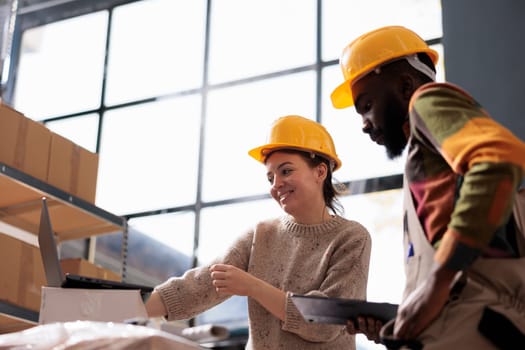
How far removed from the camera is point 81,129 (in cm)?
561

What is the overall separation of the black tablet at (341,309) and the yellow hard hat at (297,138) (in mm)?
1149

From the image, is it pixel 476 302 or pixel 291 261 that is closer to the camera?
pixel 476 302

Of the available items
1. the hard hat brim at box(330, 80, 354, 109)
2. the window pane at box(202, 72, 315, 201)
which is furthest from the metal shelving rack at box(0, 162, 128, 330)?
the hard hat brim at box(330, 80, 354, 109)

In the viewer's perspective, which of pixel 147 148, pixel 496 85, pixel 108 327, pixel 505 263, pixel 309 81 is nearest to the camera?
pixel 505 263

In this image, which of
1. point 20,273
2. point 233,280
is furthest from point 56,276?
point 20,273

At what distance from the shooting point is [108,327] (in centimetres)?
177

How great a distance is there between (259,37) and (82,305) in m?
3.31

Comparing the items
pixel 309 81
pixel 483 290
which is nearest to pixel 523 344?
pixel 483 290

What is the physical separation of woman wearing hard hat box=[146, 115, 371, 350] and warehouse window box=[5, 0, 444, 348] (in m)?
1.55

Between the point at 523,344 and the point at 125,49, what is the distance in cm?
453

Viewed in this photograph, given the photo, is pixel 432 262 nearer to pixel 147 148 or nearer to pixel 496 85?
pixel 496 85

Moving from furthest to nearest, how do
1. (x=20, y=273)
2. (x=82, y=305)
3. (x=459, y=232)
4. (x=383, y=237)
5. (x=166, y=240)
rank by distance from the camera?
(x=166, y=240)
(x=383, y=237)
(x=20, y=273)
(x=82, y=305)
(x=459, y=232)

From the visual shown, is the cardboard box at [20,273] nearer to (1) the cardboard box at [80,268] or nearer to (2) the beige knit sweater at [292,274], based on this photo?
(1) the cardboard box at [80,268]

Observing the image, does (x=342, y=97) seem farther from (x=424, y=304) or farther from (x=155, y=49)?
(x=155, y=49)
